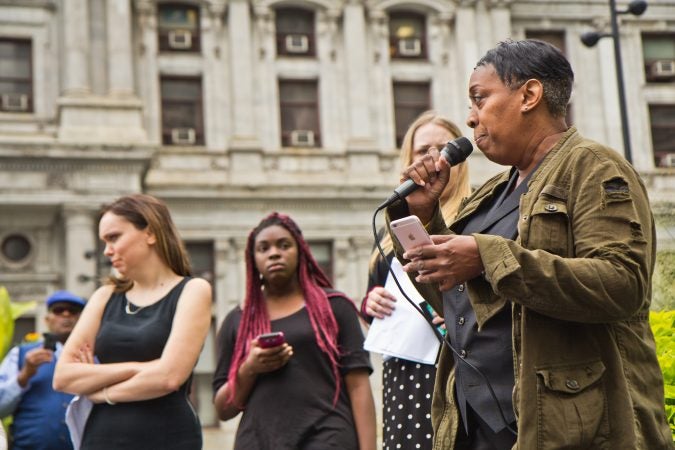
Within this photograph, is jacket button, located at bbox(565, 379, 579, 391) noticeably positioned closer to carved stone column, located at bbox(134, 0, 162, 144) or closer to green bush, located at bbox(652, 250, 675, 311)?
green bush, located at bbox(652, 250, 675, 311)

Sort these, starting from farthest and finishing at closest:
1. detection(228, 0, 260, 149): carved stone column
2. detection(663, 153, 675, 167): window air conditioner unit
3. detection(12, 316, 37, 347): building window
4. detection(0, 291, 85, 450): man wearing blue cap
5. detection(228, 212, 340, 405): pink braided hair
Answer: detection(663, 153, 675, 167): window air conditioner unit
detection(228, 0, 260, 149): carved stone column
detection(12, 316, 37, 347): building window
detection(0, 291, 85, 450): man wearing blue cap
detection(228, 212, 340, 405): pink braided hair

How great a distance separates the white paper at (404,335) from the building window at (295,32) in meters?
23.0

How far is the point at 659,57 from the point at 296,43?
414 inches

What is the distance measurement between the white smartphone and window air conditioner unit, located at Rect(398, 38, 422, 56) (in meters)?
25.7

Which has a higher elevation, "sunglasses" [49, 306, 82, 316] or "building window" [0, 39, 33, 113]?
"building window" [0, 39, 33, 113]

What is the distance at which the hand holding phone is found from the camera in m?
4.64

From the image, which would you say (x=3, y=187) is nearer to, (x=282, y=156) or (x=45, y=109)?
(x=45, y=109)

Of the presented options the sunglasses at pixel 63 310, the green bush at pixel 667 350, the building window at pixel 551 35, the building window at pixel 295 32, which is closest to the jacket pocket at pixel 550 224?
the green bush at pixel 667 350

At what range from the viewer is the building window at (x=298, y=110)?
1067 inches

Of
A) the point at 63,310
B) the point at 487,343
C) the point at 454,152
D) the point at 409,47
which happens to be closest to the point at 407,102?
the point at 409,47

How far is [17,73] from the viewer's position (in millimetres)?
25109

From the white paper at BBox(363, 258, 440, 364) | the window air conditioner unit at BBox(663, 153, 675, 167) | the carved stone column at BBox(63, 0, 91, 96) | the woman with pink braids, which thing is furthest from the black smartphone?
the window air conditioner unit at BBox(663, 153, 675, 167)

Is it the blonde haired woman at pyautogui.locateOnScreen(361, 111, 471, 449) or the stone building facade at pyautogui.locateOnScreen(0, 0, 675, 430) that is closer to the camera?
the blonde haired woman at pyautogui.locateOnScreen(361, 111, 471, 449)

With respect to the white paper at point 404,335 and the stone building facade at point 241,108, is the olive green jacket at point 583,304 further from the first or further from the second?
the stone building facade at point 241,108
